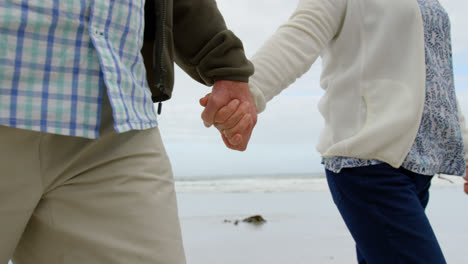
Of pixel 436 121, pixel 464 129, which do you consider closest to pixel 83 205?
pixel 436 121

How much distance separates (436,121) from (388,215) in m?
0.36

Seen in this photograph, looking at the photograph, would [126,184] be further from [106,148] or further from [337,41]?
[337,41]

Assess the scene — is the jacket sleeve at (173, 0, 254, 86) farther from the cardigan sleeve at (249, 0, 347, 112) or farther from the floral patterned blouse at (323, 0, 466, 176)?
the floral patterned blouse at (323, 0, 466, 176)

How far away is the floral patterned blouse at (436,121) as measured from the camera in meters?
1.38

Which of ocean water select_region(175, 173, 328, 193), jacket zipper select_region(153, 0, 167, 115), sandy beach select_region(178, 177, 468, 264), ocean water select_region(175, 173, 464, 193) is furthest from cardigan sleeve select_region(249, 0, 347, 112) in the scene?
ocean water select_region(175, 173, 328, 193)

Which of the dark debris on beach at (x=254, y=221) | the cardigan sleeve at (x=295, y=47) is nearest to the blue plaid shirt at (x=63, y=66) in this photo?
the cardigan sleeve at (x=295, y=47)

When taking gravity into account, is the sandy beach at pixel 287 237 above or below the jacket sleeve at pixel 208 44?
below

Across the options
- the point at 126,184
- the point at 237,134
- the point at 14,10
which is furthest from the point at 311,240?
the point at 14,10

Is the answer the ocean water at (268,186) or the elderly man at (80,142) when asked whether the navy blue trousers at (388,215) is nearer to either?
the elderly man at (80,142)

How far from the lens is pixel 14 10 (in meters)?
0.75

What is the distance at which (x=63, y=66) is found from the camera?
800 mm

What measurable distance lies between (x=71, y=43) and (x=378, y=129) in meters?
0.92

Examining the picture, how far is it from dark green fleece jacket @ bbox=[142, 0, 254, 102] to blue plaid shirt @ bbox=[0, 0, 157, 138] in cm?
15

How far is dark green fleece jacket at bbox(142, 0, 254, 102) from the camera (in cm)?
104
